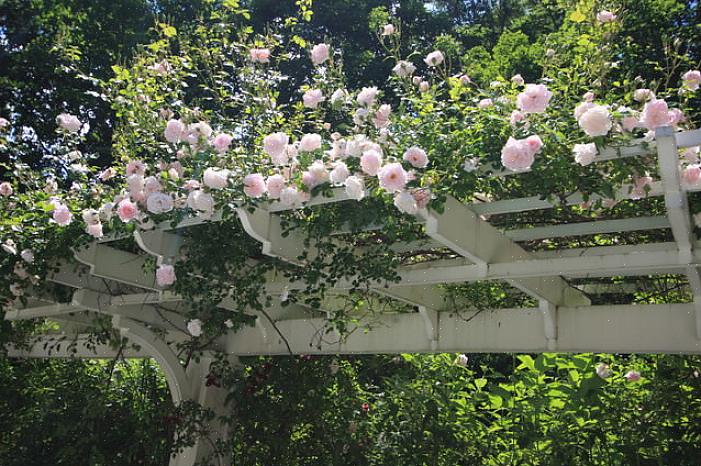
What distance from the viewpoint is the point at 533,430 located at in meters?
4.09

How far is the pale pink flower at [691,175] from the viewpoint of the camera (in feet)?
7.37

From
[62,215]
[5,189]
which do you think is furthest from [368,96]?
[5,189]

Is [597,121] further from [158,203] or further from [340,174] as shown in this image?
[158,203]

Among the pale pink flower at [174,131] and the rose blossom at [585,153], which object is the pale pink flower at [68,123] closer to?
the pale pink flower at [174,131]

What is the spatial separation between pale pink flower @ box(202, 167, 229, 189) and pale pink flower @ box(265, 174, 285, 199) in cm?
18

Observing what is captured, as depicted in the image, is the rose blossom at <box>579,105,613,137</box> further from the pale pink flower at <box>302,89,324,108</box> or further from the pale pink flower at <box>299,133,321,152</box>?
the pale pink flower at <box>302,89,324,108</box>

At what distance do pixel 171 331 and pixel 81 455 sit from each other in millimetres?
1476

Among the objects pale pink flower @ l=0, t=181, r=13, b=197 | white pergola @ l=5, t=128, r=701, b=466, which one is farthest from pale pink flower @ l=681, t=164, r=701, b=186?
pale pink flower @ l=0, t=181, r=13, b=197

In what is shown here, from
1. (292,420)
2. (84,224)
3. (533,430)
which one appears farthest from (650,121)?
(292,420)

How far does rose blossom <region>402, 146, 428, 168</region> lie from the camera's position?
8.36ft

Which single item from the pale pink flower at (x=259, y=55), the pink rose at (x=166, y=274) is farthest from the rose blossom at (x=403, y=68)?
the pink rose at (x=166, y=274)

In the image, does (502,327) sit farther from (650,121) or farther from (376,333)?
(650,121)

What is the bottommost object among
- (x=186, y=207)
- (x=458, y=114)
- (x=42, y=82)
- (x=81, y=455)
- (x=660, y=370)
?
(x=81, y=455)

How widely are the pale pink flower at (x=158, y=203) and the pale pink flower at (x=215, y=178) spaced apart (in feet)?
0.78
